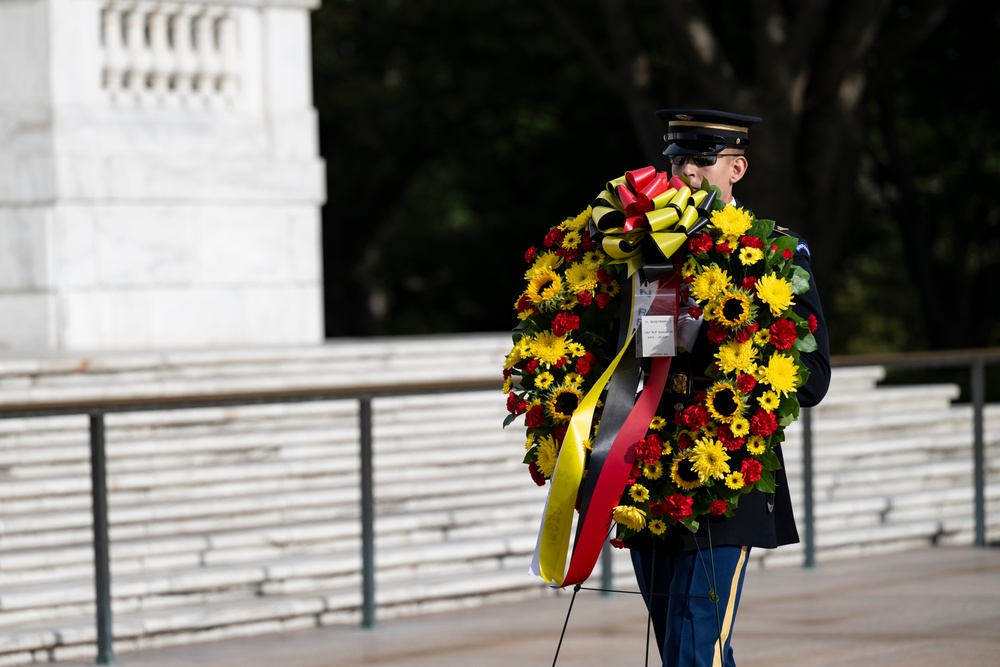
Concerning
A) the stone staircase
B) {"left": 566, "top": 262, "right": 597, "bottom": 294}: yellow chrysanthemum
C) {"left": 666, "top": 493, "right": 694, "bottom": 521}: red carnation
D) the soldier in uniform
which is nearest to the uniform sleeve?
the soldier in uniform

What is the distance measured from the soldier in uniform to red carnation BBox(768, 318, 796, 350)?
0.39ft

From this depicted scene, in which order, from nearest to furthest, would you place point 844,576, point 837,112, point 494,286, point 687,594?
point 687,594 → point 844,576 → point 837,112 → point 494,286

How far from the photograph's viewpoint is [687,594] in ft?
14.1

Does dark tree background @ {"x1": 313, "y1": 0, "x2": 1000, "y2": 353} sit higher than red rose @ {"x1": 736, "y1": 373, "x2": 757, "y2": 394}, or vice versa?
dark tree background @ {"x1": 313, "y1": 0, "x2": 1000, "y2": 353}

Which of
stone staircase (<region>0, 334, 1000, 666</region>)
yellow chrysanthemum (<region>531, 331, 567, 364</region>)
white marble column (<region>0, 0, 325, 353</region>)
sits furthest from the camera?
white marble column (<region>0, 0, 325, 353</region>)

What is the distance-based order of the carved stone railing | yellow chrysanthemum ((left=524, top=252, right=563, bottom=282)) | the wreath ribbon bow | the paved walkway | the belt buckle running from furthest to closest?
the carved stone railing < the paved walkway < yellow chrysanthemum ((left=524, top=252, right=563, bottom=282)) < the belt buckle < the wreath ribbon bow

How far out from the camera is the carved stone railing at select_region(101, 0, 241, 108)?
12641 millimetres

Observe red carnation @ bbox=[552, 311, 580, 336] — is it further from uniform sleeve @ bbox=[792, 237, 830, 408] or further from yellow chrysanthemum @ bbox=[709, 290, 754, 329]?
uniform sleeve @ bbox=[792, 237, 830, 408]

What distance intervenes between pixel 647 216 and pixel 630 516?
0.77 metres

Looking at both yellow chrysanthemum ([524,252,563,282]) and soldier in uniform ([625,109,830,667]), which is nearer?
soldier in uniform ([625,109,830,667])

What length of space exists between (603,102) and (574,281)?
1970 cm

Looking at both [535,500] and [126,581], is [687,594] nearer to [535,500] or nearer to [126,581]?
[126,581]

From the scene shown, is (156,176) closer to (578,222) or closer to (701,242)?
(578,222)

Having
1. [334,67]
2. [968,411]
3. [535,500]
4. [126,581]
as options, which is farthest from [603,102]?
[126,581]
